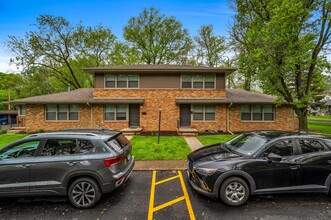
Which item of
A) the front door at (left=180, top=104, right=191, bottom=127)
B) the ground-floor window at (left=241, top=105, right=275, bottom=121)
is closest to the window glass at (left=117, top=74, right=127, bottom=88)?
the front door at (left=180, top=104, right=191, bottom=127)

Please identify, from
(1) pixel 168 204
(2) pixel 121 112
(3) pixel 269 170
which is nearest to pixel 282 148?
(3) pixel 269 170

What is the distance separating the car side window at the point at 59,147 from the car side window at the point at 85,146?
0.14 m

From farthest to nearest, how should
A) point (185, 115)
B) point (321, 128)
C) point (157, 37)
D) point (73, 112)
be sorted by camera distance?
point (157, 37)
point (321, 128)
point (73, 112)
point (185, 115)

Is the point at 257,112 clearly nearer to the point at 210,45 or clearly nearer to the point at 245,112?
the point at 245,112

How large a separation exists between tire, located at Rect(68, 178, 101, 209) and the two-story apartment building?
31.8 ft

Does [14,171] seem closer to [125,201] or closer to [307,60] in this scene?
[125,201]

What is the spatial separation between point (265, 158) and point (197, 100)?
9392 millimetres

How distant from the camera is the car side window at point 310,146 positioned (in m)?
3.95

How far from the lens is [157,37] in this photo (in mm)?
27266

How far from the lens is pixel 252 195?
153 inches

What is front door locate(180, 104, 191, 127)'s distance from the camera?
44.8 ft

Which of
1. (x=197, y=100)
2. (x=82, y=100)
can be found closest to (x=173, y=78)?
(x=197, y=100)

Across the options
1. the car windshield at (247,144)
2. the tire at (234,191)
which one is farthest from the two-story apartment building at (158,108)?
the tire at (234,191)

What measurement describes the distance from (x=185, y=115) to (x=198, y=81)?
3.16 metres
